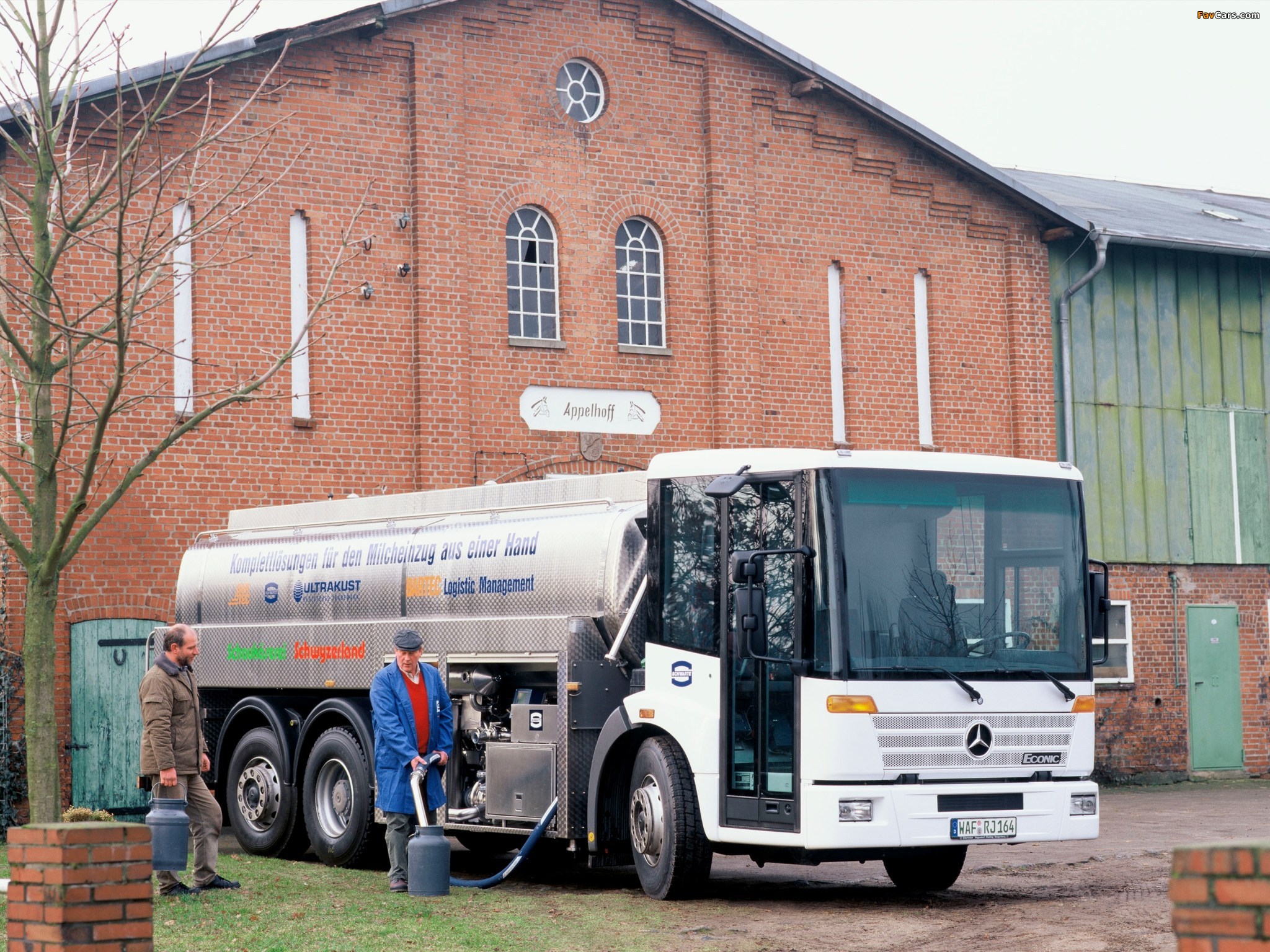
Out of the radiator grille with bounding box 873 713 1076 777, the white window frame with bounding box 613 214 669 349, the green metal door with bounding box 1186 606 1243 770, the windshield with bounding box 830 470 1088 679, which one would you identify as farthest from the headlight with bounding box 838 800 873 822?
the green metal door with bounding box 1186 606 1243 770

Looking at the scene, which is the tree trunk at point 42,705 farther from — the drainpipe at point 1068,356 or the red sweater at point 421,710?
the drainpipe at point 1068,356

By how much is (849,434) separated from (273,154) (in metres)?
7.69

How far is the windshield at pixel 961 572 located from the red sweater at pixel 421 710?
3.25m

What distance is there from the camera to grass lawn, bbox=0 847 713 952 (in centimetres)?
973

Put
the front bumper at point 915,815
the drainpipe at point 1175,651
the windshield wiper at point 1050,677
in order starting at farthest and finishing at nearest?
1. the drainpipe at point 1175,651
2. the windshield wiper at point 1050,677
3. the front bumper at point 915,815

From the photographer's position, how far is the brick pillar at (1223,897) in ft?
14.0

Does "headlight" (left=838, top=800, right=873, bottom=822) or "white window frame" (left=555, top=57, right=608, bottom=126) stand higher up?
"white window frame" (left=555, top=57, right=608, bottom=126)

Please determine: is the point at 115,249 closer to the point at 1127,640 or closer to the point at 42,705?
the point at 42,705

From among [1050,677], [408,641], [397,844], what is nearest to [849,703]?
[1050,677]

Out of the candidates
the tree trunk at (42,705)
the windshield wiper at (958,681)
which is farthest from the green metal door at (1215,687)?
the tree trunk at (42,705)

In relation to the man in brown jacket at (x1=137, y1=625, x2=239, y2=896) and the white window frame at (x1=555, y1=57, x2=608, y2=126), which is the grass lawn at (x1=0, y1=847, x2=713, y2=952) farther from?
the white window frame at (x1=555, y1=57, x2=608, y2=126)

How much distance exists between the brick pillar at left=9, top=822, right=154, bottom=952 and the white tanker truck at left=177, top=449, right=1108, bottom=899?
474 centimetres

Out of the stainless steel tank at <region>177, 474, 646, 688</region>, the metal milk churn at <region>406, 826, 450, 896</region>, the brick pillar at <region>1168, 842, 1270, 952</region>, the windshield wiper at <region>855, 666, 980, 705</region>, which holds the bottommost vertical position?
the metal milk churn at <region>406, 826, 450, 896</region>

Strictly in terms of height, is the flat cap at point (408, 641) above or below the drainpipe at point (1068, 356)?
below
